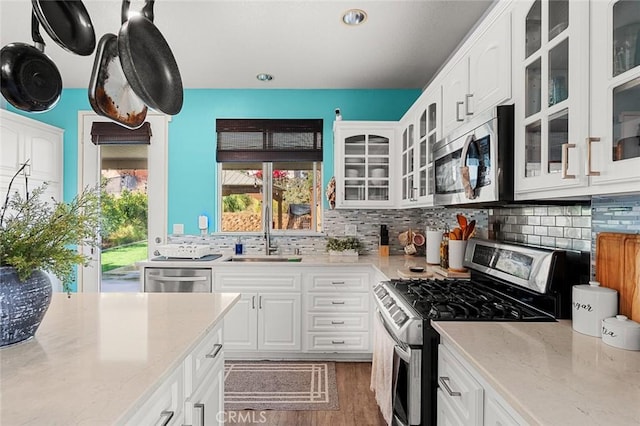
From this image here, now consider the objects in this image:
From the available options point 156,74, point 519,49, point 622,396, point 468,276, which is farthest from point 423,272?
point 156,74

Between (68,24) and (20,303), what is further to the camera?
(68,24)

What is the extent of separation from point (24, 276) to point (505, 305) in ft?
5.92

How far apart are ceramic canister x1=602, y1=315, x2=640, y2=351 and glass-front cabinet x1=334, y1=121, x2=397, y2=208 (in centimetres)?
232

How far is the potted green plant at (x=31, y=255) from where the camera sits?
0.99m

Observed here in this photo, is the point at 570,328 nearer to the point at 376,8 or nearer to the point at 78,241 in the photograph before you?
the point at 78,241

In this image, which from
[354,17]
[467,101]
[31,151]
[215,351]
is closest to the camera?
[215,351]

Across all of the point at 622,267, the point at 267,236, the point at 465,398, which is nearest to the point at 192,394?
the point at 465,398

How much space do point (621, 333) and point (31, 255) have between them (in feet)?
5.86

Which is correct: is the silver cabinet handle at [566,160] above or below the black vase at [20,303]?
above

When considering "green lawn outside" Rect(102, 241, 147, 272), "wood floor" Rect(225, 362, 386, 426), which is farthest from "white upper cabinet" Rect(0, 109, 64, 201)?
"wood floor" Rect(225, 362, 386, 426)

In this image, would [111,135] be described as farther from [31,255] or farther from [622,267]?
[622,267]

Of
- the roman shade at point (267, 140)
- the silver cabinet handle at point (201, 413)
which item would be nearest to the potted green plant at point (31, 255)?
the silver cabinet handle at point (201, 413)

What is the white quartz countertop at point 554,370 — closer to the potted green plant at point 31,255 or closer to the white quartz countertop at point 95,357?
the white quartz countertop at point 95,357

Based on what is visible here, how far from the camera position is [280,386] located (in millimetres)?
2646
